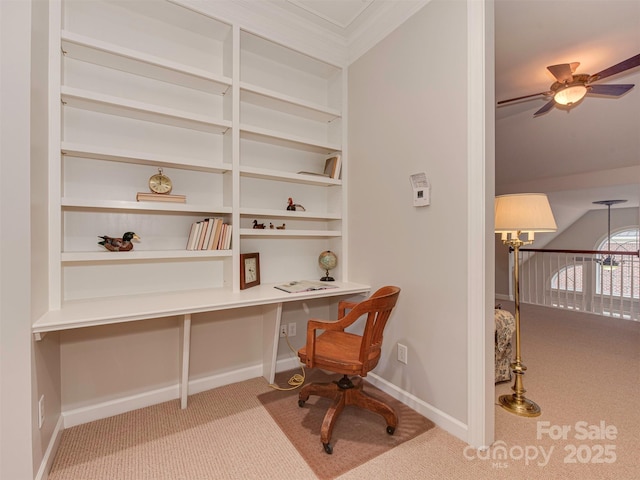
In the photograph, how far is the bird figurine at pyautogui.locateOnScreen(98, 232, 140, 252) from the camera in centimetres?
180

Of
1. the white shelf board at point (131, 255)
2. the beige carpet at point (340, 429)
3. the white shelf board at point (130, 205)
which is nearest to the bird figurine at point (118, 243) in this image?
the white shelf board at point (131, 255)

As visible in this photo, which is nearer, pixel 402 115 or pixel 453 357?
pixel 453 357

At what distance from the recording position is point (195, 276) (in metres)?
2.19

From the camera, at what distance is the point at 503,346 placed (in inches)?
93.4

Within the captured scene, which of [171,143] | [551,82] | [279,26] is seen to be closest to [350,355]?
[171,143]

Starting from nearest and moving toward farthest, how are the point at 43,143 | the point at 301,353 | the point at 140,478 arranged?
the point at 140,478
the point at 43,143
the point at 301,353

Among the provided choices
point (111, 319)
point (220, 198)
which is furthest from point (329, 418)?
point (220, 198)

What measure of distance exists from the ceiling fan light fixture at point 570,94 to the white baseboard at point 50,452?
4.26 m

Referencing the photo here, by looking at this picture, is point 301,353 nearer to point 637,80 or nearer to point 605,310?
point 637,80

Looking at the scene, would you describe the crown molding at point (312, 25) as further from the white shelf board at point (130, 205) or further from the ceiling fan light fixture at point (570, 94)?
the ceiling fan light fixture at point (570, 94)

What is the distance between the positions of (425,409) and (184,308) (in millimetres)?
1595

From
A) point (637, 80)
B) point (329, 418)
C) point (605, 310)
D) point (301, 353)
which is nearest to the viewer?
point (329, 418)

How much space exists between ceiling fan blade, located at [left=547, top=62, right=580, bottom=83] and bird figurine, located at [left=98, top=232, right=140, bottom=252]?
3.33 metres

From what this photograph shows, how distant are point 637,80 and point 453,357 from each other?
3.83 metres
